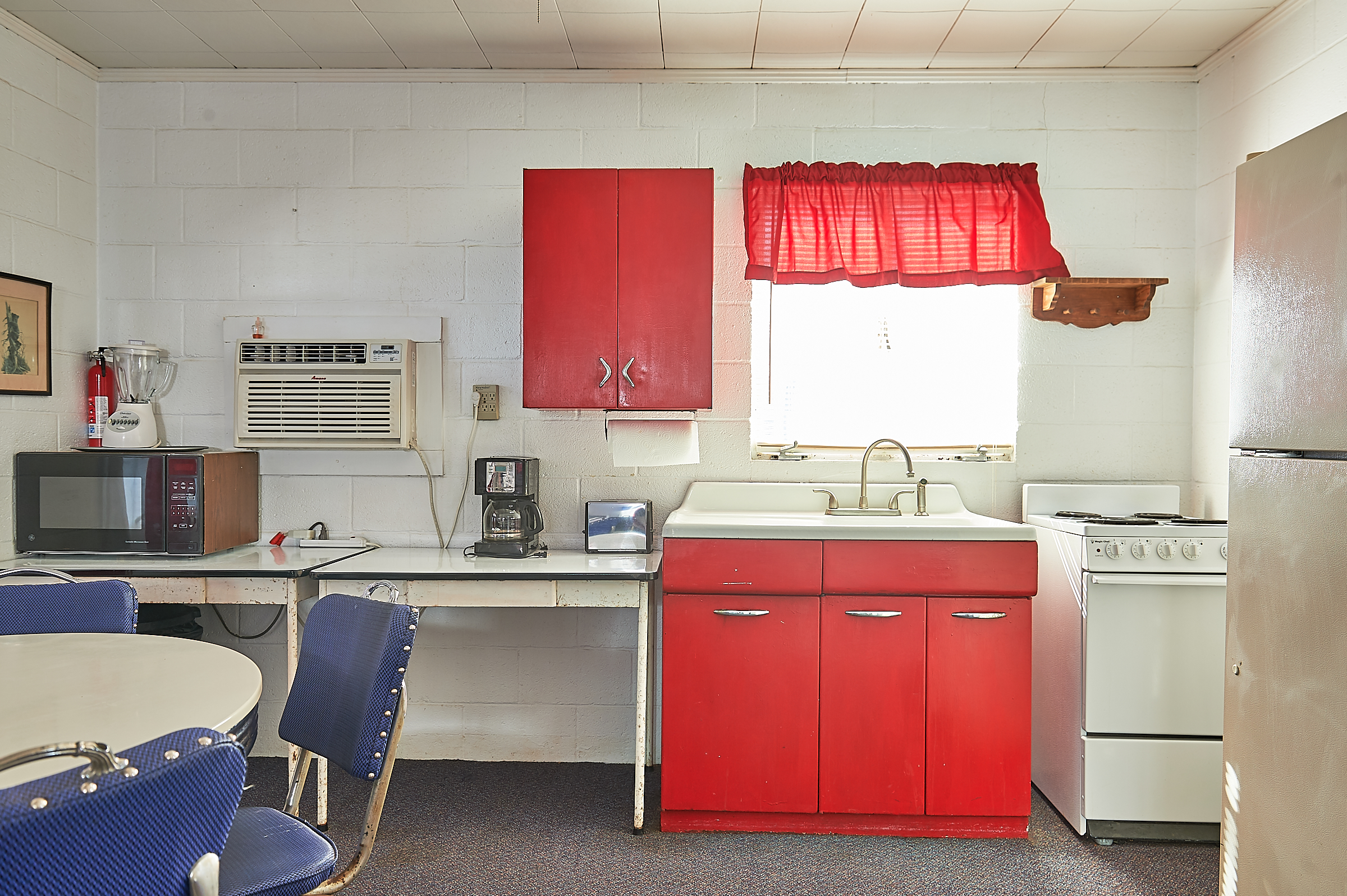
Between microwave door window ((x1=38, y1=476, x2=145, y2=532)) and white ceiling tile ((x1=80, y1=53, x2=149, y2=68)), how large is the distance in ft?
5.23

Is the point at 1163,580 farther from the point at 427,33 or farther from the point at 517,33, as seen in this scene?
the point at 427,33

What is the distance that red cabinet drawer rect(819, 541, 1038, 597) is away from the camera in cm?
265

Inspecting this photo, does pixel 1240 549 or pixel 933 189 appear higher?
pixel 933 189

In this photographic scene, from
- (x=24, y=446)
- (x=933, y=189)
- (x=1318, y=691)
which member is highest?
(x=933, y=189)

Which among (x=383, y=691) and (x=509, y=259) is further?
(x=509, y=259)

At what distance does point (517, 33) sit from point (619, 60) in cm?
40

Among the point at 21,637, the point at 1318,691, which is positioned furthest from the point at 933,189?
the point at 21,637

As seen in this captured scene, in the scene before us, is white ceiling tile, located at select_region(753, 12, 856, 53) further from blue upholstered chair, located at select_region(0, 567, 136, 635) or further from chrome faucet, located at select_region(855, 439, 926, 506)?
blue upholstered chair, located at select_region(0, 567, 136, 635)

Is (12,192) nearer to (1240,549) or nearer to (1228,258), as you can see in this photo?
(1240,549)

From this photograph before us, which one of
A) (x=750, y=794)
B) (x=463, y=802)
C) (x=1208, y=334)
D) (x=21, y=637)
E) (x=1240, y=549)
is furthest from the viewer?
(x=1208, y=334)

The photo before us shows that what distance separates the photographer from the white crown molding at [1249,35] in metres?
2.78

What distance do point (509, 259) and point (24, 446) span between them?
182 cm

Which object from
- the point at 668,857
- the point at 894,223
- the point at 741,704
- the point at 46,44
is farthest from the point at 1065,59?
the point at 46,44

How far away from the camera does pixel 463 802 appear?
2.92 m
